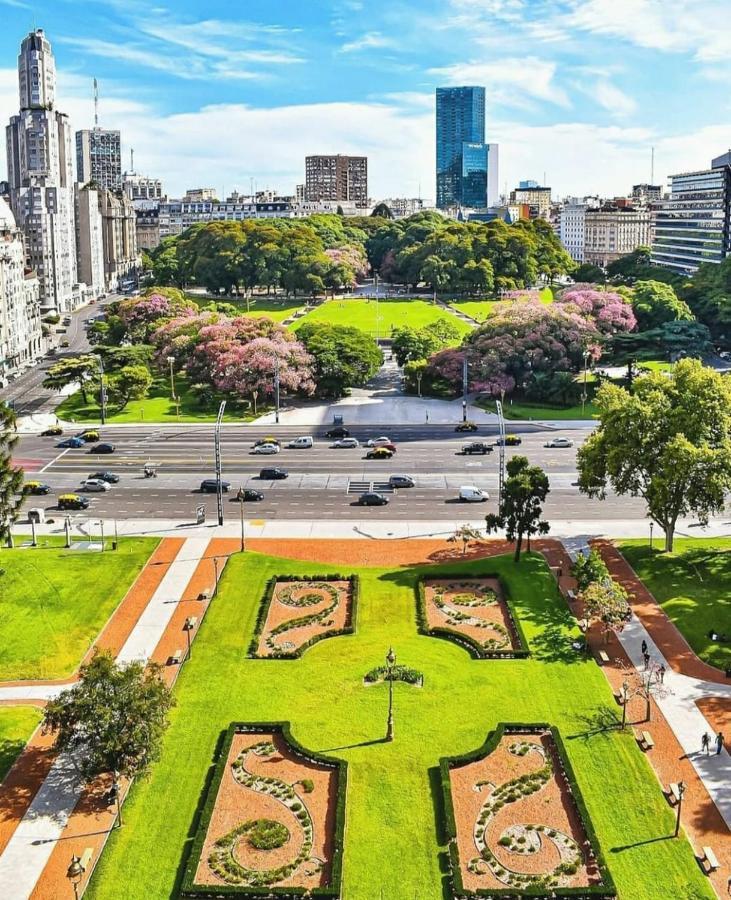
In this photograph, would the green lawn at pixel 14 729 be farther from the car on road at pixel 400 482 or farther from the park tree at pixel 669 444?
the car on road at pixel 400 482

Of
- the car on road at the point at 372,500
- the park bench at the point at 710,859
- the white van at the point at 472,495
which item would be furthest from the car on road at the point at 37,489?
the park bench at the point at 710,859

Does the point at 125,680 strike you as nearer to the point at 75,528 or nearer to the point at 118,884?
the point at 118,884

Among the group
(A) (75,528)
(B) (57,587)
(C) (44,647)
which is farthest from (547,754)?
(A) (75,528)

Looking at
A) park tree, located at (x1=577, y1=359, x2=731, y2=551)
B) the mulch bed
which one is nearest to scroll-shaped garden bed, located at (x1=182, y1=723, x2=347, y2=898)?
the mulch bed

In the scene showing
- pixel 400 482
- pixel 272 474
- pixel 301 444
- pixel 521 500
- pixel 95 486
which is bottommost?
pixel 95 486

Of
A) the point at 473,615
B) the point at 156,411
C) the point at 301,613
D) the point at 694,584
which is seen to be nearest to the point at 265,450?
the point at 156,411

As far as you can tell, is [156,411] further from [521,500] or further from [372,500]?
[521,500]
